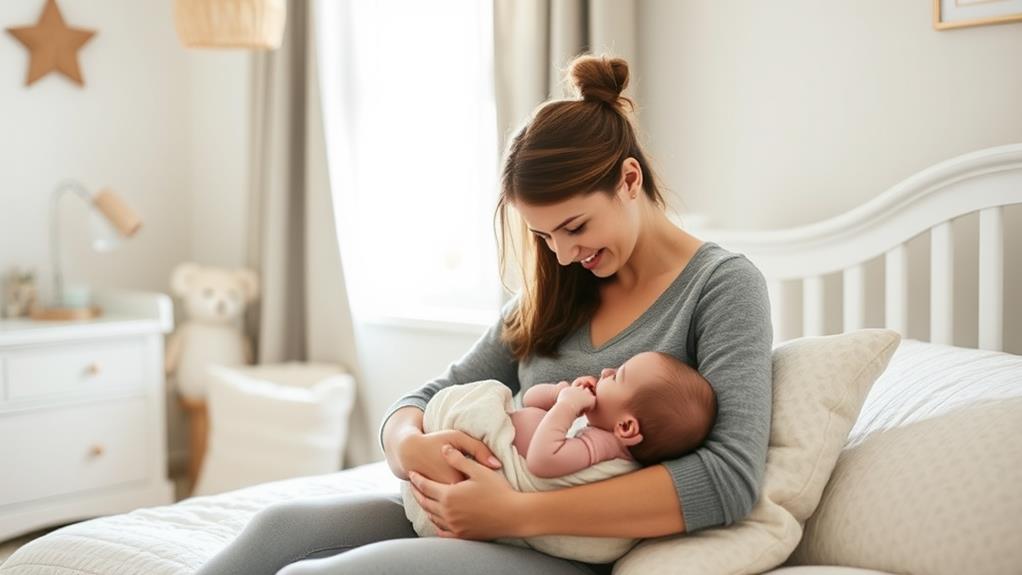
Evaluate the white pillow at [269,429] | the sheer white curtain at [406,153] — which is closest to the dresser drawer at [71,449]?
the white pillow at [269,429]

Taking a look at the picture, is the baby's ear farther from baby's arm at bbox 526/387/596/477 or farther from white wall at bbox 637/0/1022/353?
white wall at bbox 637/0/1022/353

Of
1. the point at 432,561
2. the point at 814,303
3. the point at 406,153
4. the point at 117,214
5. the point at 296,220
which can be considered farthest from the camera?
the point at 296,220

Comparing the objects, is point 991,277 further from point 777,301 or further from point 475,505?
point 475,505

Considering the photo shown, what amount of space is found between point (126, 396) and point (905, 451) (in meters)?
2.51

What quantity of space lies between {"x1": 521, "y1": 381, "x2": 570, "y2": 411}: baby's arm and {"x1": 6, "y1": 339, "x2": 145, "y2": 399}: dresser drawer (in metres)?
2.02

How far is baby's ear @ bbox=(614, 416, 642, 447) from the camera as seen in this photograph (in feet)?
4.31

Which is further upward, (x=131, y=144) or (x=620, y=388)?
(x=131, y=144)

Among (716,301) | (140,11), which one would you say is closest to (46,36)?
(140,11)

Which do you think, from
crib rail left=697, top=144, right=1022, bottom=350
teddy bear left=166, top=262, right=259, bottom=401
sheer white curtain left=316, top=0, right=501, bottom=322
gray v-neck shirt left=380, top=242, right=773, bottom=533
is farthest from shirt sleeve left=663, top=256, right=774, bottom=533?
teddy bear left=166, top=262, right=259, bottom=401

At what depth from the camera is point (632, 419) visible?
1314mm

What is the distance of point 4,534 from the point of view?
2963 mm

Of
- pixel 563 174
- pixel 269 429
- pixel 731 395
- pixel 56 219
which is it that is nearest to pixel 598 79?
Result: pixel 563 174

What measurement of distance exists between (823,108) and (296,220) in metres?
1.89

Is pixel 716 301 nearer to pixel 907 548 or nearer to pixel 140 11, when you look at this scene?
pixel 907 548
